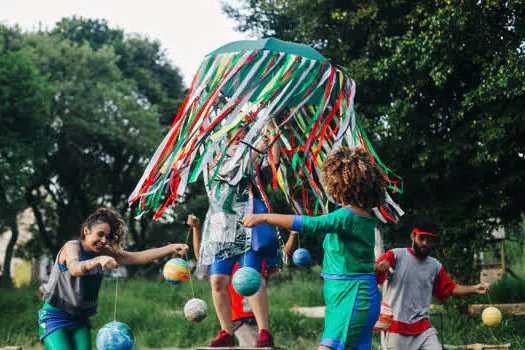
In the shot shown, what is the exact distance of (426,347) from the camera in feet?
14.8

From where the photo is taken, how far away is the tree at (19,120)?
16062 millimetres

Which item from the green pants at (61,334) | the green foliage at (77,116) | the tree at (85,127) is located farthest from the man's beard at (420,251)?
the tree at (85,127)

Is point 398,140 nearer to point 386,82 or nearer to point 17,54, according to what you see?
point 386,82

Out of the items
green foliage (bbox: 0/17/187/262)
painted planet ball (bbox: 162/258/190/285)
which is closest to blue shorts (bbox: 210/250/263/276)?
painted planet ball (bbox: 162/258/190/285)

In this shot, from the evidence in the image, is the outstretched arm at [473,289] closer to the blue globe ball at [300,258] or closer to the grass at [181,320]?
the blue globe ball at [300,258]

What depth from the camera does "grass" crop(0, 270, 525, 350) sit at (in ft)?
29.7

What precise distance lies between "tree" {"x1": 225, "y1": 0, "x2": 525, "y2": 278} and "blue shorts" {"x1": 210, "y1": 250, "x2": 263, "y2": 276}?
5292 millimetres

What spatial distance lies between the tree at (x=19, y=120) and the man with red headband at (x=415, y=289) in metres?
14.0

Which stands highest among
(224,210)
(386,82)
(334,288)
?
(386,82)

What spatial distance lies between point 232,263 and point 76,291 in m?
1.16

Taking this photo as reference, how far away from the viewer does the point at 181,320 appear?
424 inches

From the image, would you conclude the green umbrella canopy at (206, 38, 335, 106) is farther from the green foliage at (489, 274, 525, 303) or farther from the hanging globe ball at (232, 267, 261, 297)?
the green foliage at (489, 274, 525, 303)

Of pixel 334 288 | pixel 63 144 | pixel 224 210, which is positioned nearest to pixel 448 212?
pixel 224 210

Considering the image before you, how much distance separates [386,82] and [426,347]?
21.9 ft
